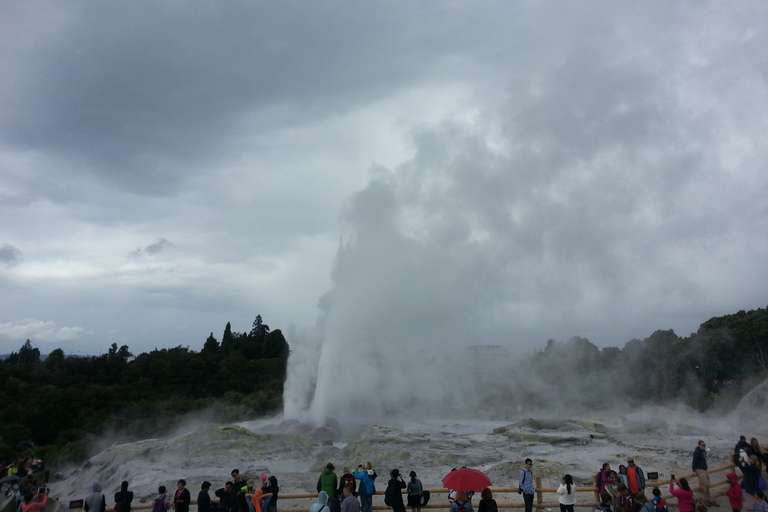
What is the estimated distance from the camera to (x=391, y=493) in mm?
8977

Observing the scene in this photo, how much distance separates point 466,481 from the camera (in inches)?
309

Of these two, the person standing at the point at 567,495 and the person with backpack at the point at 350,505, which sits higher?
the person with backpack at the point at 350,505

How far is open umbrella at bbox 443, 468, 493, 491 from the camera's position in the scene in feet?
25.4

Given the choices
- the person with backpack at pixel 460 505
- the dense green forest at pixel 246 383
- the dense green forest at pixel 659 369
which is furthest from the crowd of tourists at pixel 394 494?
the dense green forest at pixel 659 369

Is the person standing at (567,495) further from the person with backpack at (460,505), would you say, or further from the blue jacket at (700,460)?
the blue jacket at (700,460)

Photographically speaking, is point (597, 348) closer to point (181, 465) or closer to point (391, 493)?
point (181, 465)

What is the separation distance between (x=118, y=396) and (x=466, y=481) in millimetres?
40893

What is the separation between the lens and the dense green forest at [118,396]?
1171 inches

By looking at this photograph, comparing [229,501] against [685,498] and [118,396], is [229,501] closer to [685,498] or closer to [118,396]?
[685,498]

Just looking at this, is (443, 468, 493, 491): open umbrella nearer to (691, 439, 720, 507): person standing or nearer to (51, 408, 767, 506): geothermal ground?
(691, 439, 720, 507): person standing

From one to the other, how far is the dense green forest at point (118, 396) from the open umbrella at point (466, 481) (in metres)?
25.3

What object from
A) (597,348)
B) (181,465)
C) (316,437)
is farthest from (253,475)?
(597,348)

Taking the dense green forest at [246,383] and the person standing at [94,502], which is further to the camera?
the dense green forest at [246,383]

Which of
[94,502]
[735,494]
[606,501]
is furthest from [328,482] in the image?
[735,494]
